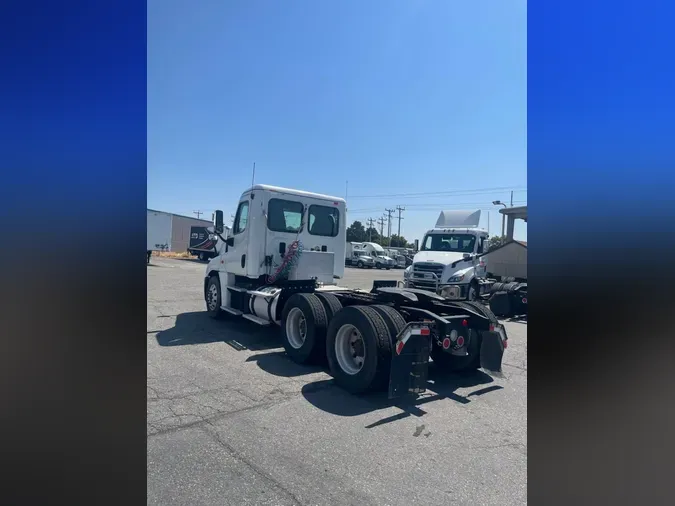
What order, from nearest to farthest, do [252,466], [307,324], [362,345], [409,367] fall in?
[252,466] → [409,367] → [362,345] → [307,324]

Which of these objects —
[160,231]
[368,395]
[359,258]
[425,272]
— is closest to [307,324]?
[368,395]

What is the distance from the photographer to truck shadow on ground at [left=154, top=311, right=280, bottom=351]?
7.76 metres

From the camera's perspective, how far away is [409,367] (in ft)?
15.7

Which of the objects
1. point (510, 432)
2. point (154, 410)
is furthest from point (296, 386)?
point (510, 432)

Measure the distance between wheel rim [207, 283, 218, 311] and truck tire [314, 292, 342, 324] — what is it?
13.1 feet

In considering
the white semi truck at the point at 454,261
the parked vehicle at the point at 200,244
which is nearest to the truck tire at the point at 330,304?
the white semi truck at the point at 454,261

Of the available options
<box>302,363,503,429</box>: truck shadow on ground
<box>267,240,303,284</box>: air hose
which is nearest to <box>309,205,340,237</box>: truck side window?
<box>267,240,303,284</box>: air hose

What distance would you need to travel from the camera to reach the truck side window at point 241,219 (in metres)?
8.89

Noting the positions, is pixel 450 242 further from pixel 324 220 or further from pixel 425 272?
pixel 324 220

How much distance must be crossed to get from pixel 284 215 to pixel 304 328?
2.77 meters

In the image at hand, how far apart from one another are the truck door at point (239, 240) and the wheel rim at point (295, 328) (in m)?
2.19

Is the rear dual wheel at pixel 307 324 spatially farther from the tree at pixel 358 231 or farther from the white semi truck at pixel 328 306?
the tree at pixel 358 231
